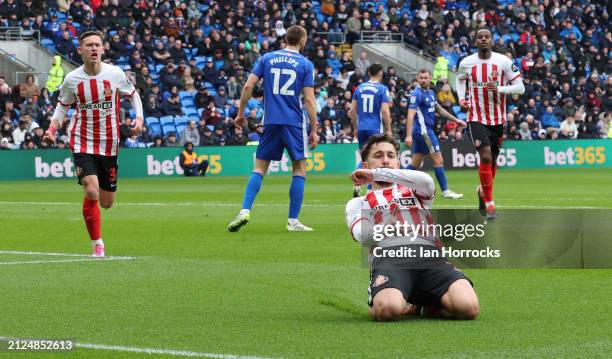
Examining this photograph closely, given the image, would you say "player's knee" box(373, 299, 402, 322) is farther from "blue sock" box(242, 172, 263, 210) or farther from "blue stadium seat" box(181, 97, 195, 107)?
"blue stadium seat" box(181, 97, 195, 107)

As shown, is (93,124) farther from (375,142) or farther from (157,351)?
(157,351)

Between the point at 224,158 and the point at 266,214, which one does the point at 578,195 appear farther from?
the point at 224,158

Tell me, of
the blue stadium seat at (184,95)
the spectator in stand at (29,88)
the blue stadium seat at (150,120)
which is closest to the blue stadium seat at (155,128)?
the blue stadium seat at (150,120)

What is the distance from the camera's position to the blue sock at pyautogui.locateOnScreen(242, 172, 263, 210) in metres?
14.4

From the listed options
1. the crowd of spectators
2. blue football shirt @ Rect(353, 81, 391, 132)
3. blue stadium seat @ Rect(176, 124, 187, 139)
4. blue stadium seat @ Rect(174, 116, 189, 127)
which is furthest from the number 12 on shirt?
blue stadium seat @ Rect(174, 116, 189, 127)

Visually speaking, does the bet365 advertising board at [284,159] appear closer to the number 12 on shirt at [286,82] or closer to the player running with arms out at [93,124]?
the number 12 on shirt at [286,82]

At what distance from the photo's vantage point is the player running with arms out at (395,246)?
7.26 m

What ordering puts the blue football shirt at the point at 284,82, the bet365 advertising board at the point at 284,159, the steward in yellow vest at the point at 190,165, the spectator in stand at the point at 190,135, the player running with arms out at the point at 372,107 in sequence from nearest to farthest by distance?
the blue football shirt at the point at 284,82, the player running with arms out at the point at 372,107, the bet365 advertising board at the point at 284,159, the steward in yellow vest at the point at 190,165, the spectator in stand at the point at 190,135

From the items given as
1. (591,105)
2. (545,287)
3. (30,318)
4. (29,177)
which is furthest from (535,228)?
→ (591,105)

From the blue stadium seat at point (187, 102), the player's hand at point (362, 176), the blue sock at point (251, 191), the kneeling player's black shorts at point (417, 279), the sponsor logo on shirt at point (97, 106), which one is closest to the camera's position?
the player's hand at point (362, 176)

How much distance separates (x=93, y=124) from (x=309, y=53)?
28519 millimetres

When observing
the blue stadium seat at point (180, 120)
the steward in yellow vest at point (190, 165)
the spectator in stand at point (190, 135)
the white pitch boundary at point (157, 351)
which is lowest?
the steward in yellow vest at point (190, 165)

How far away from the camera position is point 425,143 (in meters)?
22.1

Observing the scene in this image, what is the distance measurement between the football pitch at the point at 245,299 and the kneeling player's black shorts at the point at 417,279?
17 cm
